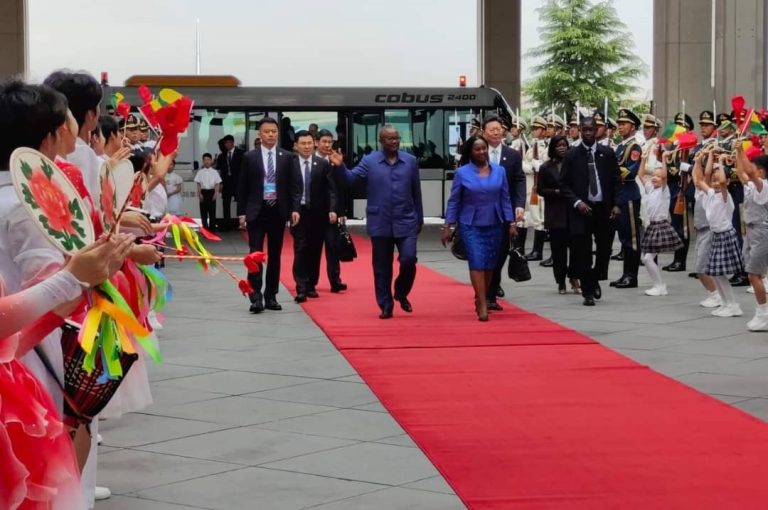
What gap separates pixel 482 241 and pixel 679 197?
5.38m

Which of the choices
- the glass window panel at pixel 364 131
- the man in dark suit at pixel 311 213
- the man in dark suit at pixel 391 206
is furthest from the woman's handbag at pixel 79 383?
the glass window panel at pixel 364 131

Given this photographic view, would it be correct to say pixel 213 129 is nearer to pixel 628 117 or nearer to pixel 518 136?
pixel 518 136

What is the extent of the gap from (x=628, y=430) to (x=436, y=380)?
1979 millimetres

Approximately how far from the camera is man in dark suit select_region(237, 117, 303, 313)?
1353cm

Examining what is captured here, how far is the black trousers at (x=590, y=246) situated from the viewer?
1384 cm

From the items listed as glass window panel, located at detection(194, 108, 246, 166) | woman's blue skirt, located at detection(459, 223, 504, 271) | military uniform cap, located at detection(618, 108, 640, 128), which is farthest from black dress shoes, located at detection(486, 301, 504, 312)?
glass window panel, located at detection(194, 108, 246, 166)

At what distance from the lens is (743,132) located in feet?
40.9

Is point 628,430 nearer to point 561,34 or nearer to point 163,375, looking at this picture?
point 163,375

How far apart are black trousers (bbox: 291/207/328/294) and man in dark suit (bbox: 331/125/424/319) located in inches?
60.7

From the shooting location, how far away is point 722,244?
12.6m

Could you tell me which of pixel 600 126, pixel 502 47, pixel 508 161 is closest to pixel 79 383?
pixel 508 161

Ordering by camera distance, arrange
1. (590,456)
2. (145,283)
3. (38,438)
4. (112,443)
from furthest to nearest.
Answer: (112,443) → (590,456) → (145,283) → (38,438)

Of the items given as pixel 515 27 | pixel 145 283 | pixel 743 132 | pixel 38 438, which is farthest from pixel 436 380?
pixel 515 27

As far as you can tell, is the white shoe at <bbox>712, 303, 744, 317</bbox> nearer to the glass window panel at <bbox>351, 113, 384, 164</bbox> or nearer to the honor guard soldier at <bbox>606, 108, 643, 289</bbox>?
the honor guard soldier at <bbox>606, 108, 643, 289</bbox>
